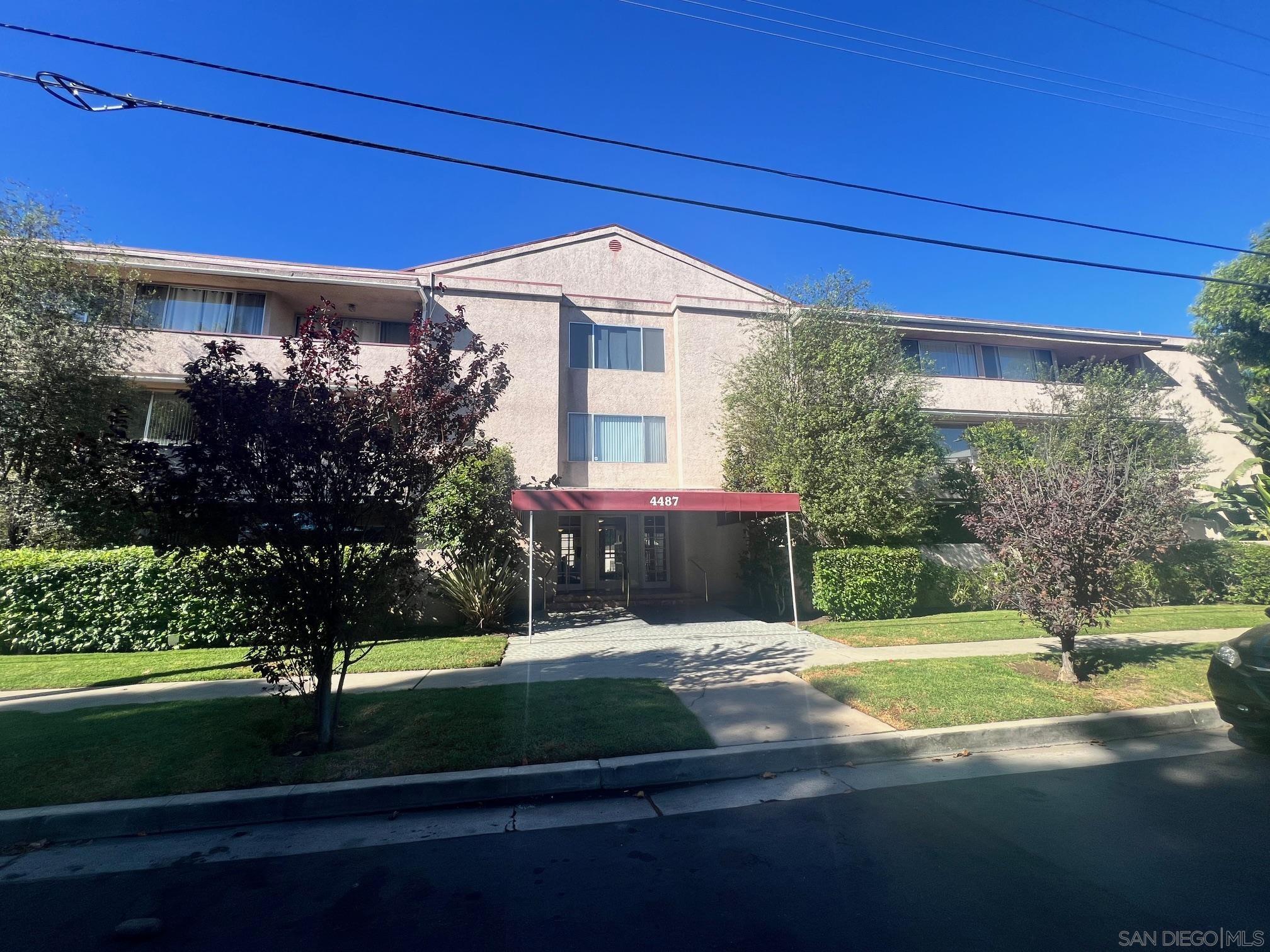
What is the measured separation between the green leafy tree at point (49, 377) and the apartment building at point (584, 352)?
1579mm

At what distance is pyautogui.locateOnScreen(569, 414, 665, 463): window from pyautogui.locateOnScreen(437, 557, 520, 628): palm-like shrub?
18.7ft

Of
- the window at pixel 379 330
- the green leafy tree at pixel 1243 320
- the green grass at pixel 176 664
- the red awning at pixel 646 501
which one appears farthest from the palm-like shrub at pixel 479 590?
the green leafy tree at pixel 1243 320

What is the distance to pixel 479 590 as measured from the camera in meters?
12.4

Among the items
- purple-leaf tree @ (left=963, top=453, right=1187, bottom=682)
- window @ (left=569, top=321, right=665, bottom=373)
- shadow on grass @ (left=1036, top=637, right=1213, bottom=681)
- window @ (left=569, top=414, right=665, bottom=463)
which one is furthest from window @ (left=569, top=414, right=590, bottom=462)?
shadow on grass @ (left=1036, top=637, right=1213, bottom=681)

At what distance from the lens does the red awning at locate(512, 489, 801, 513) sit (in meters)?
11.6

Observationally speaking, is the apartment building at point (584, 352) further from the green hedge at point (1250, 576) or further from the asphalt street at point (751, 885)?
the asphalt street at point (751, 885)

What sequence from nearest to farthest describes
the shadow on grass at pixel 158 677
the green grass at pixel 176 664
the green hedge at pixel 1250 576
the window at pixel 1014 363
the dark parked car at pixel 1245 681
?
1. the dark parked car at pixel 1245 681
2. the shadow on grass at pixel 158 677
3. the green grass at pixel 176 664
4. the green hedge at pixel 1250 576
5. the window at pixel 1014 363

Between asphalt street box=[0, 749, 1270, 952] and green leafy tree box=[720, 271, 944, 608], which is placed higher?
green leafy tree box=[720, 271, 944, 608]

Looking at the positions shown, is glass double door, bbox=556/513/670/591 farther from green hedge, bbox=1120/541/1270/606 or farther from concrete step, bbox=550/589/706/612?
green hedge, bbox=1120/541/1270/606

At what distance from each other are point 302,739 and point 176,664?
5352mm

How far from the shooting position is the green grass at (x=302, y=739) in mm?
4984

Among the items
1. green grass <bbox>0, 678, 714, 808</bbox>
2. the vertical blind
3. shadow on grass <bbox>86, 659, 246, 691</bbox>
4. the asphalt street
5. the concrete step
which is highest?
the vertical blind

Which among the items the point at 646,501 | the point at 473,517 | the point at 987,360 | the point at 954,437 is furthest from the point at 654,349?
the point at 987,360

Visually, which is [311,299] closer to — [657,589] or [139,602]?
[139,602]
